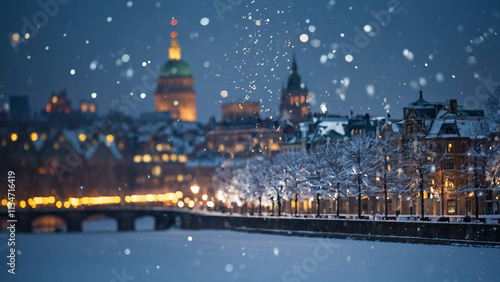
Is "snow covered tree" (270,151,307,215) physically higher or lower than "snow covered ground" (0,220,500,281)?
higher

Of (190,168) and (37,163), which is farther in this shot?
(190,168)

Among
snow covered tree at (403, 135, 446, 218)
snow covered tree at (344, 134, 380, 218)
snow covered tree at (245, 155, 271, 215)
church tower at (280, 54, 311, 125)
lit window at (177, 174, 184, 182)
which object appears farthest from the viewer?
lit window at (177, 174, 184, 182)

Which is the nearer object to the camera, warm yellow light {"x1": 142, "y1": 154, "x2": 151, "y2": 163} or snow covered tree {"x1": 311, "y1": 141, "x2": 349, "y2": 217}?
snow covered tree {"x1": 311, "y1": 141, "x2": 349, "y2": 217}

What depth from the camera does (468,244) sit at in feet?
208

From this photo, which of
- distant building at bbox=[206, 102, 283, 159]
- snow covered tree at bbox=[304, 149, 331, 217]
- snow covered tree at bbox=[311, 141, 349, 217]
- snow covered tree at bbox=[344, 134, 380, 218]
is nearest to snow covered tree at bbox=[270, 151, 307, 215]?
snow covered tree at bbox=[304, 149, 331, 217]

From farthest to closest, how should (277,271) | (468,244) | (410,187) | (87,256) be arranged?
1. (410,187)
2. (87,256)
3. (468,244)
4. (277,271)

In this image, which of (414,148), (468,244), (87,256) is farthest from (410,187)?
(87,256)

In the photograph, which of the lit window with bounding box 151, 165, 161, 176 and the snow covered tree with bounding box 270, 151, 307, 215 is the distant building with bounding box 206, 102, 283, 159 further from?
the snow covered tree with bounding box 270, 151, 307, 215

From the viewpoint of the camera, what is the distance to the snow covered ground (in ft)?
185

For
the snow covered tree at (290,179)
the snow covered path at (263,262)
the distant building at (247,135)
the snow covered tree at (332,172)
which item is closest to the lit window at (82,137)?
the distant building at (247,135)

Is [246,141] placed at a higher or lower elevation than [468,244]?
higher

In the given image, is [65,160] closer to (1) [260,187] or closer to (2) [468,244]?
(1) [260,187]

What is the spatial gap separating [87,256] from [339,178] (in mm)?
22285

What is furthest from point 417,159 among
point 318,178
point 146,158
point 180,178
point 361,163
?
point 146,158
